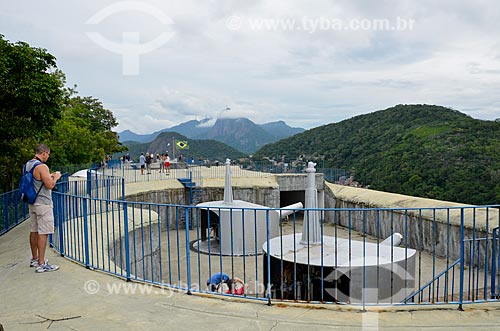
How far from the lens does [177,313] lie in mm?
4824

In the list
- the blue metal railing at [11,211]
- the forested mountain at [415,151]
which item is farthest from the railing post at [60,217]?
the forested mountain at [415,151]

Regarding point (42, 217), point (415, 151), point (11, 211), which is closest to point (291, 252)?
point (42, 217)

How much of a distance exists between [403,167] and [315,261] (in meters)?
32.7

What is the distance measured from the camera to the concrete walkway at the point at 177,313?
177 inches

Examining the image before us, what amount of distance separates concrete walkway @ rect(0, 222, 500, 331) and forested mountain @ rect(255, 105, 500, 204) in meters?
27.7

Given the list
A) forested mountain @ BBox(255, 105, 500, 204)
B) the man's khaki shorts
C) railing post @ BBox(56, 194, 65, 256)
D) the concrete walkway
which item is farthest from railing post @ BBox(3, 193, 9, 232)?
forested mountain @ BBox(255, 105, 500, 204)

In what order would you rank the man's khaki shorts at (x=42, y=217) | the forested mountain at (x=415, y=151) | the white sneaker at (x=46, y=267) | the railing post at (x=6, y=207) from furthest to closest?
the forested mountain at (x=415, y=151) → the railing post at (x=6, y=207) → the white sneaker at (x=46, y=267) → the man's khaki shorts at (x=42, y=217)

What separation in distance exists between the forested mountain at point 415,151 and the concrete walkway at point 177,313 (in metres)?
27.7

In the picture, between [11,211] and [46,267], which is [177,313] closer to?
[46,267]

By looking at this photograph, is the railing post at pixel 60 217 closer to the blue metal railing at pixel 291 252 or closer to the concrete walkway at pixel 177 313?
the blue metal railing at pixel 291 252

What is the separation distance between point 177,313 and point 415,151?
4146 centimetres

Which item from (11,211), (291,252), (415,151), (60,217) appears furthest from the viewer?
(415,151)

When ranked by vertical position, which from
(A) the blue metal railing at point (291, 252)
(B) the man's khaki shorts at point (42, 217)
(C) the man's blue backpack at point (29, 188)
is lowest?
(A) the blue metal railing at point (291, 252)

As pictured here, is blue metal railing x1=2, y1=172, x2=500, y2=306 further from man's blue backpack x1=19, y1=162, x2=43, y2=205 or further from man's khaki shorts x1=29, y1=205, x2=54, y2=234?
man's blue backpack x1=19, y1=162, x2=43, y2=205
